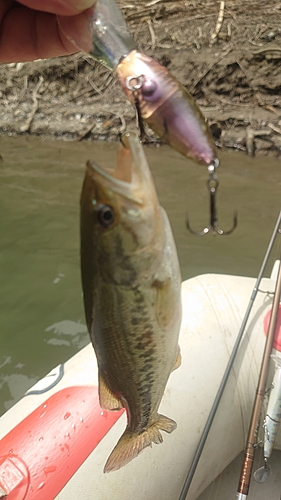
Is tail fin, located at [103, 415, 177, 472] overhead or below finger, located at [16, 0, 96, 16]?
below

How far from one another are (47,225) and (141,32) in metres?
7.64

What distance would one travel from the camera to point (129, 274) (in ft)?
3.09

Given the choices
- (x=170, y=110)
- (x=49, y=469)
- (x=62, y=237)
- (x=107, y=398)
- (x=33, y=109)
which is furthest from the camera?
(x=33, y=109)

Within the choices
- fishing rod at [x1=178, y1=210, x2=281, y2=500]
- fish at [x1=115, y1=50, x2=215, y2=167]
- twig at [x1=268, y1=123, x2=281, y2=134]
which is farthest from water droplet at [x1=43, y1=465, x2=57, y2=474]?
twig at [x1=268, y1=123, x2=281, y2=134]

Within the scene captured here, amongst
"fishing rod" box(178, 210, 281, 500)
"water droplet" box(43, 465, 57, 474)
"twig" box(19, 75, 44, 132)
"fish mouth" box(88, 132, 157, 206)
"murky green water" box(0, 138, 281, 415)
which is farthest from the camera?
"twig" box(19, 75, 44, 132)

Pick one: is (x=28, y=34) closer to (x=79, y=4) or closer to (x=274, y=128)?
(x=79, y=4)

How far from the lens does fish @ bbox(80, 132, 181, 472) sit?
886 millimetres

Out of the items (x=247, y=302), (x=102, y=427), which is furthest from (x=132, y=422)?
(x=247, y=302)

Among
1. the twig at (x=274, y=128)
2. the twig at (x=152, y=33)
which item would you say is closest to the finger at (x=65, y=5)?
the twig at (x=274, y=128)

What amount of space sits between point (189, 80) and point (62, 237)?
244 inches

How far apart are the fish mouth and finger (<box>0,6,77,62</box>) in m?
0.91

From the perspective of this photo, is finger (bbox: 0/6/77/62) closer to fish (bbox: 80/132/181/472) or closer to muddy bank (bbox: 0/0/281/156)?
fish (bbox: 80/132/181/472)

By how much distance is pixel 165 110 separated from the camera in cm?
104

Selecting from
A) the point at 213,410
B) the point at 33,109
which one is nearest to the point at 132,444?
the point at 213,410
